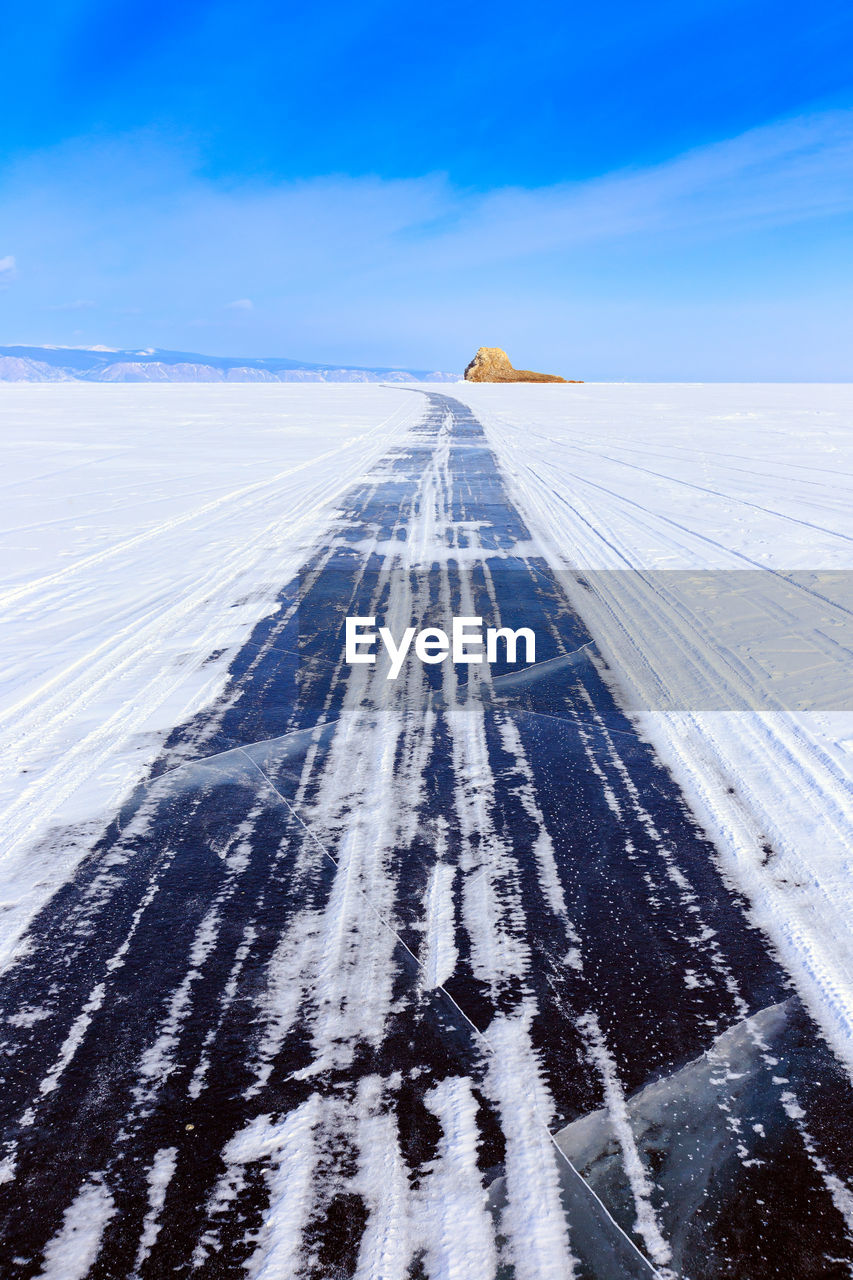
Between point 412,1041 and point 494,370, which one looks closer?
point 412,1041

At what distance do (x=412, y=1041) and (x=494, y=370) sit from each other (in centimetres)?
9073

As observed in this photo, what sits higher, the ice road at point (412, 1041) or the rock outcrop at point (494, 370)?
the rock outcrop at point (494, 370)

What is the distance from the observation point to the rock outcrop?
8306 centimetres

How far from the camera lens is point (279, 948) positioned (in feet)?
7.72

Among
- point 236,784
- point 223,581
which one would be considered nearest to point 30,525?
point 223,581

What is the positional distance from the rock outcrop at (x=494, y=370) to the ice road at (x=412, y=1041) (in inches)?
3227

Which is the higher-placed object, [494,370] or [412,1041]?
[494,370]

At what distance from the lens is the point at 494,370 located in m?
87.0

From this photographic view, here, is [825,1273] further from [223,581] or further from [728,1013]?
[223,581]

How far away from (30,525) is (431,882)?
24.8ft

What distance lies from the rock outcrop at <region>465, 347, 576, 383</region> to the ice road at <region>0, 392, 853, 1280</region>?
8197 cm

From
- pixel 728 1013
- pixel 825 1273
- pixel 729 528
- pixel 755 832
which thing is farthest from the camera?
pixel 729 528

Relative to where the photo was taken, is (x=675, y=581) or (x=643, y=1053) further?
(x=675, y=581)

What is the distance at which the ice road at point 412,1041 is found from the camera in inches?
62.8
